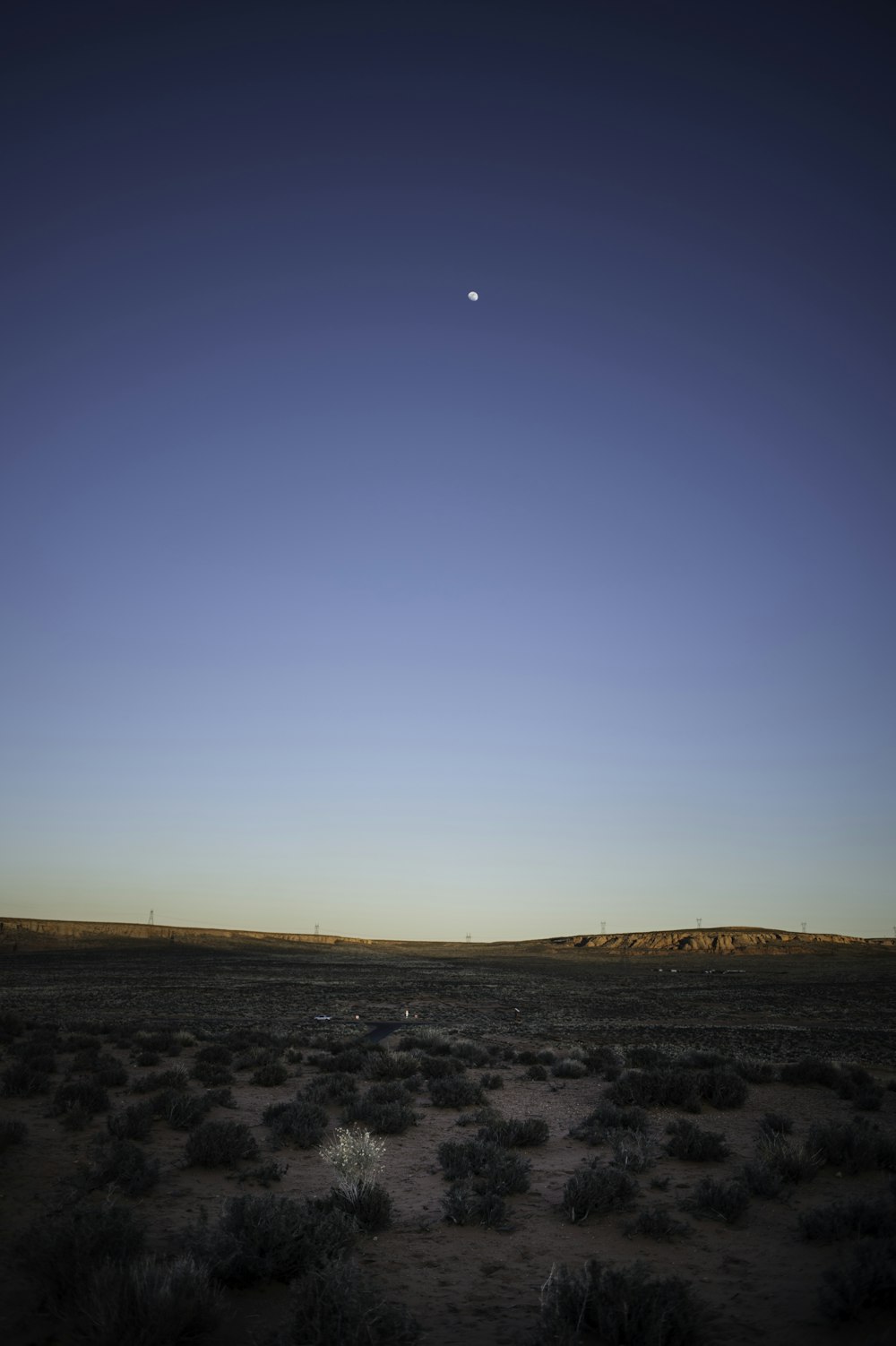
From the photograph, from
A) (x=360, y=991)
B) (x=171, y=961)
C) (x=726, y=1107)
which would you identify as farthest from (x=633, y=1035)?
(x=171, y=961)

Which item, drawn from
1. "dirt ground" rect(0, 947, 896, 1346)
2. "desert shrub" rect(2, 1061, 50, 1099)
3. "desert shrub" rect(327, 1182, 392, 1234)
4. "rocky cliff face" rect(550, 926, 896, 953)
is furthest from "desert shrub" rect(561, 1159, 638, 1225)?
"rocky cliff face" rect(550, 926, 896, 953)

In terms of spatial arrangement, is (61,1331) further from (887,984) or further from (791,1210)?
(887,984)

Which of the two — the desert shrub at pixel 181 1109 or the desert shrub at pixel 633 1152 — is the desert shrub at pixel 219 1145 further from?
the desert shrub at pixel 633 1152

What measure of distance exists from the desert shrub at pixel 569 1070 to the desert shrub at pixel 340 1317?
503 inches

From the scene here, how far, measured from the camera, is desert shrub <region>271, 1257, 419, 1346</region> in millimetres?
5418


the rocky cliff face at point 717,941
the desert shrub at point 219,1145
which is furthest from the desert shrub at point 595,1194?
the rocky cliff face at point 717,941

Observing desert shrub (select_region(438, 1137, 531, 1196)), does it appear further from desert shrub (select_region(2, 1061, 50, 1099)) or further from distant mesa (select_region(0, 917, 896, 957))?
distant mesa (select_region(0, 917, 896, 957))

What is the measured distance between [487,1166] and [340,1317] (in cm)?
526

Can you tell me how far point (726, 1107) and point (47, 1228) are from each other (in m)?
12.5

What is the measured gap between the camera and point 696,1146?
10.9m

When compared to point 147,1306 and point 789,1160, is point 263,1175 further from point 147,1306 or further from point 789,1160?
point 789,1160

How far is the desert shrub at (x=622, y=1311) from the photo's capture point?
18.3 ft

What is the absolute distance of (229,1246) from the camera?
268 inches

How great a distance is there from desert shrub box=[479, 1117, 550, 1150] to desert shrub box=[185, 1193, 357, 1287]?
4708 mm
